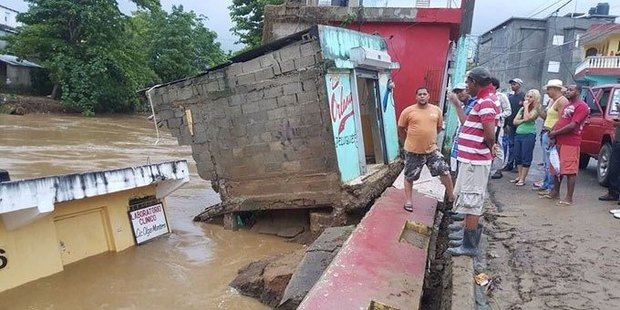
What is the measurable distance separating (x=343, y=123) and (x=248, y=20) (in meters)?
16.9

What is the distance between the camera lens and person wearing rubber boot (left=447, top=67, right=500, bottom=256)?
4.29m

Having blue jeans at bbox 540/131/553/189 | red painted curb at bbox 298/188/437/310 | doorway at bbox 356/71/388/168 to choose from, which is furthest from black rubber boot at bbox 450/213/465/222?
doorway at bbox 356/71/388/168

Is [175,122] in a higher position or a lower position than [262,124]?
higher

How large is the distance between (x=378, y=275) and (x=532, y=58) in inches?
1513

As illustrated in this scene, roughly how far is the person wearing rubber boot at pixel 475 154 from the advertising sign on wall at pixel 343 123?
249 centimetres

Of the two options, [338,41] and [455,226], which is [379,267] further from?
[338,41]

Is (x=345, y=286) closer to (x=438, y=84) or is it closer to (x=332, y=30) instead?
(x=332, y=30)

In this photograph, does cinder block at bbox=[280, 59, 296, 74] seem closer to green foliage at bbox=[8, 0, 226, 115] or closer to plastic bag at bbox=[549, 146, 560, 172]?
plastic bag at bbox=[549, 146, 560, 172]

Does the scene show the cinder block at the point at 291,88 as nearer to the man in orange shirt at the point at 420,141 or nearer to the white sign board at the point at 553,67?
the man in orange shirt at the point at 420,141

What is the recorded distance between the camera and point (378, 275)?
3.68 metres

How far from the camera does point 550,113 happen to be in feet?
24.6

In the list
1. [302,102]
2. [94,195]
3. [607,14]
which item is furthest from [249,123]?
[607,14]

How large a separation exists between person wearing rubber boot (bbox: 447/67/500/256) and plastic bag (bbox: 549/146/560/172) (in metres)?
3.02

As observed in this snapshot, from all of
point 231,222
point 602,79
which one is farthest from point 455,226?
point 602,79
